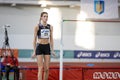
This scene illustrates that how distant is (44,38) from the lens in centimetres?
609

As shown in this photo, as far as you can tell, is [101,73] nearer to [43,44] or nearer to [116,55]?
[43,44]

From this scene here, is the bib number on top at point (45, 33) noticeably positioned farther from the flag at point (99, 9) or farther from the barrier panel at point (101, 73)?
the flag at point (99, 9)

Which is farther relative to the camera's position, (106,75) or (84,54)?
(84,54)

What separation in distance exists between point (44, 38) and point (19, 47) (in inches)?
136

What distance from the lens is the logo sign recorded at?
8.12m

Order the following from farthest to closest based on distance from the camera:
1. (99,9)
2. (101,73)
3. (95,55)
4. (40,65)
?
(95,55) < (99,9) < (101,73) < (40,65)

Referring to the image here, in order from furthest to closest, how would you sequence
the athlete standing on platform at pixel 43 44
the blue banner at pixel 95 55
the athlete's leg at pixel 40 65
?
the blue banner at pixel 95 55, the athlete standing on platform at pixel 43 44, the athlete's leg at pixel 40 65

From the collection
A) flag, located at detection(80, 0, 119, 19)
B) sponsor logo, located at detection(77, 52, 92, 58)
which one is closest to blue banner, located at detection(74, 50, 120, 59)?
sponsor logo, located at detection(77, 52, 92, 58)

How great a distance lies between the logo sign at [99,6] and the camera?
320 inches

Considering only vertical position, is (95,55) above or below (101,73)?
above

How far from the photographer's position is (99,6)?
27.2 ft

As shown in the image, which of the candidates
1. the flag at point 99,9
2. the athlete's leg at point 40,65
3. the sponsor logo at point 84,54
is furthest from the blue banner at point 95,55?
the athlete's leg at point 40,65

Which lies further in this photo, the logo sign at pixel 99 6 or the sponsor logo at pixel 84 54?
the sponsor logo at pixel 84 54

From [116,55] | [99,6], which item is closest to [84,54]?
[116,55]
